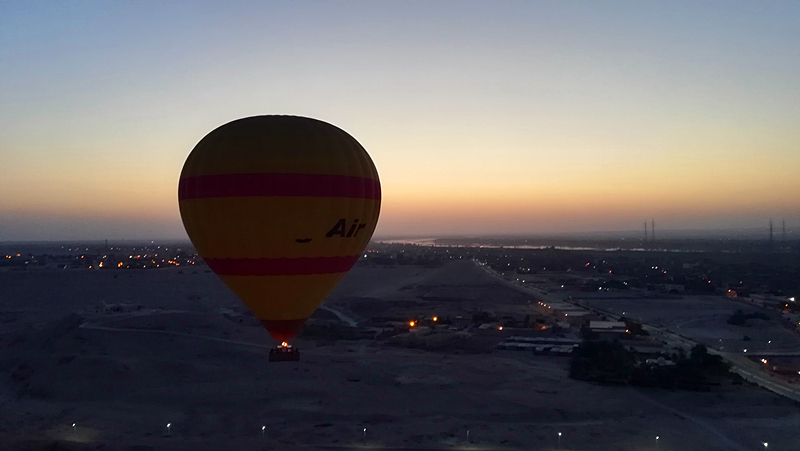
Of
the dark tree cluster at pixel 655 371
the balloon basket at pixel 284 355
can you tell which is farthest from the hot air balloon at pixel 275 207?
the dark tree cluster at pixel 655 371

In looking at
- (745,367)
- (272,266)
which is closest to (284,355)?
(272,266)

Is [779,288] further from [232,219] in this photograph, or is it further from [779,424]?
[232,219]

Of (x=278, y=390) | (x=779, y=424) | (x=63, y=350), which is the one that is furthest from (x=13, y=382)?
(x=779, y=424)

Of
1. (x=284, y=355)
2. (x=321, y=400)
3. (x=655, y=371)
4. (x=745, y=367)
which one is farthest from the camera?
(x=745, y=367)

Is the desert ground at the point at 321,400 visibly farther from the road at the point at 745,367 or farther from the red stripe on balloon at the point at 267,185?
the red stripe on balloon at the point at 267,185

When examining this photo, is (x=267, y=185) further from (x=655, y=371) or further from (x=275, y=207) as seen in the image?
(x=655, y=371)

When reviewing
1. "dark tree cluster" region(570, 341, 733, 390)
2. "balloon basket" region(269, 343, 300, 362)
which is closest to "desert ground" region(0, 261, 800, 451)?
"dark tree cluster" region(570, 341, 733, 390)

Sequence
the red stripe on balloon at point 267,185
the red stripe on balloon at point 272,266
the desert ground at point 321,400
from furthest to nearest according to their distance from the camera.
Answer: the desert ground at point 321,400 < the red stripe on balloon at point 272,266 < the red stripe on balloon at point 267,185
